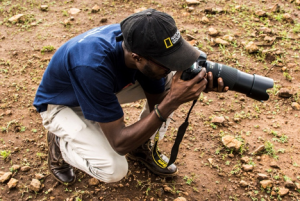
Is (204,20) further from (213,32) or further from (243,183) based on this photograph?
(243,183)

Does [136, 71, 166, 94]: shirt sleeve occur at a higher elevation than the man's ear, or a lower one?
lower

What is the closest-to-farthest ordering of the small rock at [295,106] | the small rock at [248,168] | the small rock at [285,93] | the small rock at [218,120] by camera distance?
1. the small rock at [248,168]
2. the small rock at [218,120]
3. the small rock at [295,106]
4. the small rock at [285,93]

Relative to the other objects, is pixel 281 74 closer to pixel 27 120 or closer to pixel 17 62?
pixel 27 120

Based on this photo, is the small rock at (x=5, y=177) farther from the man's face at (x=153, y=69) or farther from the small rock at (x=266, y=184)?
the small rock at (x=266, y=184)

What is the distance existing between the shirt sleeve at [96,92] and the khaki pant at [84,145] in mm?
387

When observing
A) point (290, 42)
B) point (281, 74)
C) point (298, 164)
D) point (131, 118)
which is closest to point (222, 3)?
point (290, 42)

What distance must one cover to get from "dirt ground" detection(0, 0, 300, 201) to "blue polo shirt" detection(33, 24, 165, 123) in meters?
0.88

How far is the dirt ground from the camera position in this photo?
267cm

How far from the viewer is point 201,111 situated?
343 cm

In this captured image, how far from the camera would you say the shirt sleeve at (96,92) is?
1995mm

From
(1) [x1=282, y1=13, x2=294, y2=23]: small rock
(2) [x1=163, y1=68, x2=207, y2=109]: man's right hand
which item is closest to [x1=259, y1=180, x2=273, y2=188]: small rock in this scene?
(2) [x1=163, y1=68, x2=207, y2=109]: man's right hand

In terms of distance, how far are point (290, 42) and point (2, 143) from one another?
146 inches

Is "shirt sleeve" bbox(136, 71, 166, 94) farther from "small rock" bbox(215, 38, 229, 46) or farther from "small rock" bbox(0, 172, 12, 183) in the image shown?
"small rock" bbox(215, 38, 229, 46)

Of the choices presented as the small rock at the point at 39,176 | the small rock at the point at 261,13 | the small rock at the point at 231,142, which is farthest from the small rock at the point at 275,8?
the small rock at the point at 39,176
